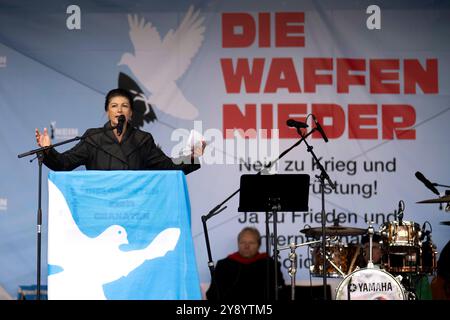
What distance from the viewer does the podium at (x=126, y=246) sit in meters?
5.69

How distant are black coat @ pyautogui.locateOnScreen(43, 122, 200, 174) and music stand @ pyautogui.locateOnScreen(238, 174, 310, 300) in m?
0.64

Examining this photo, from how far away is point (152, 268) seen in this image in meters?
5.71

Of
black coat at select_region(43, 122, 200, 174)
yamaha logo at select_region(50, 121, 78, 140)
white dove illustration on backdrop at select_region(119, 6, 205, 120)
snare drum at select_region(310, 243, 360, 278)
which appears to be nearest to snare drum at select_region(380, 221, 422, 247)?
snare drum at select_region(310, 243, 360, 278)

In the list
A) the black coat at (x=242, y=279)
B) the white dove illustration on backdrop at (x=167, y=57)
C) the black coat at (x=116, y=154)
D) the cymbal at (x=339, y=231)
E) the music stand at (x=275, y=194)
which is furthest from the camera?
the white dove illustration on backdrop at (x=167, y=57)

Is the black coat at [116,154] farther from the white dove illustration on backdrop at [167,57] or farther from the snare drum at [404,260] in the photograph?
the snare drum at [404,260]

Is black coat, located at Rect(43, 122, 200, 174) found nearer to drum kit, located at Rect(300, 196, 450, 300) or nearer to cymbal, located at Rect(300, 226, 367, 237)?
cymbal, located at Rect(300, 226, 367, 237)

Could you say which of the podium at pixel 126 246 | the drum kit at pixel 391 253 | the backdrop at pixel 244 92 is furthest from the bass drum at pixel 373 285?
the podium at pixel 126 246

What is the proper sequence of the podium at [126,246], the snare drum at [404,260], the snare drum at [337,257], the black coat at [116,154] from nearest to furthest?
the podium at [126,246]
the black coat at [116,154]
the snare drum at [404,260]
the snare drum at [337,257]

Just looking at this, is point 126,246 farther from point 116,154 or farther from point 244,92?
point 244,92

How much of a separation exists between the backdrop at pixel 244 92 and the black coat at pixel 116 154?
153 centimetres

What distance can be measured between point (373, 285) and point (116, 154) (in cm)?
240

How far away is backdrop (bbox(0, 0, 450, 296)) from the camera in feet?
29.6

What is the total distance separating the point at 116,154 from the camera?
7.36m
